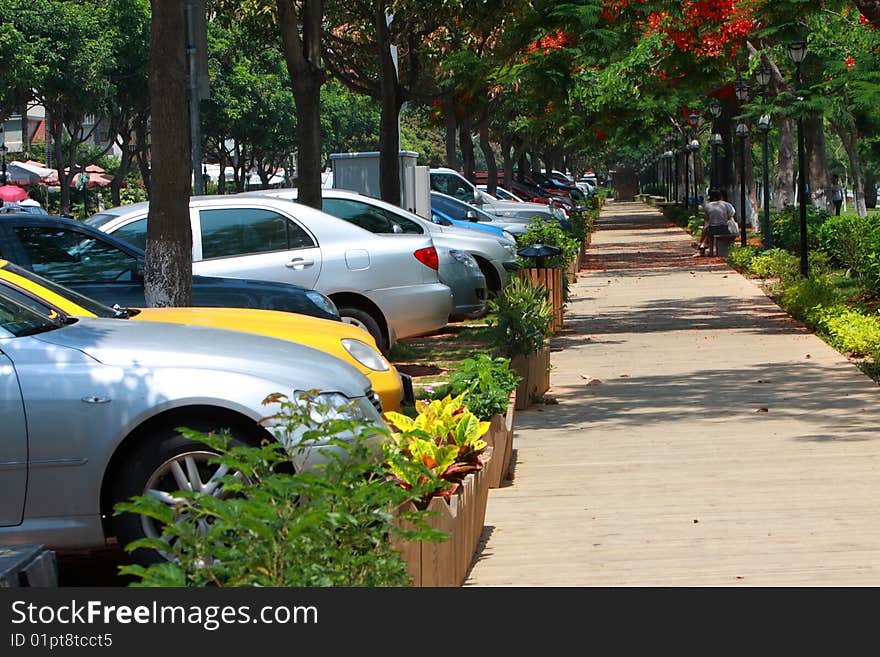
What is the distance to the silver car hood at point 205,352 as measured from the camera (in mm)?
5934

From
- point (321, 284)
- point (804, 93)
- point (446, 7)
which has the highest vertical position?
point (446, 7)

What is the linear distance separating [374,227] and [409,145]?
9050cm

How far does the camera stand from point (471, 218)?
2462 cm

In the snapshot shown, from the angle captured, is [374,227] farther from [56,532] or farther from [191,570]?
[191,570]

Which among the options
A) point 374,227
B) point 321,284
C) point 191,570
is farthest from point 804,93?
point 191,570

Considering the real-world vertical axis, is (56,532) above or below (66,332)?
below

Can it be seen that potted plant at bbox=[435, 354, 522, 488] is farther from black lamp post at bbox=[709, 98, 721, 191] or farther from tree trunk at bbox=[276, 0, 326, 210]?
black lamp post at bbox=[709, 98, 721, 191]

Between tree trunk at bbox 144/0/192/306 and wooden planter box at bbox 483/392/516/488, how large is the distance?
2.69m

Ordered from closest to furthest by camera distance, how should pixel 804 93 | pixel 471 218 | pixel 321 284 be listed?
1. pixel 321 284
2. pixel 804 93
3. pixel 471 218

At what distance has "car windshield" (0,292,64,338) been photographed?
615 cm

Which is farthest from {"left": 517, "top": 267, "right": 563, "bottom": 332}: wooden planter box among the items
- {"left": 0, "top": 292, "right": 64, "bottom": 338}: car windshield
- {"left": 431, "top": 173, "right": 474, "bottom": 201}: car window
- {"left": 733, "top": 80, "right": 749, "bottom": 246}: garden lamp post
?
{"left": 733, "top": 80, "right": 749, "bottom": 246}: garden lamp post

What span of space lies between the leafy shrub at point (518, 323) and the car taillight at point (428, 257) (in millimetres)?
1176

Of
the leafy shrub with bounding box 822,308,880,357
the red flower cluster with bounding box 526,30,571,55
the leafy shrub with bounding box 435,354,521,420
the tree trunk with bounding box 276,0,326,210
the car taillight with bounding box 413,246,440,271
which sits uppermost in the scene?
the red flower cluster with bounding box 526,30,571,55

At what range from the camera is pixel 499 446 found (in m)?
8.41
